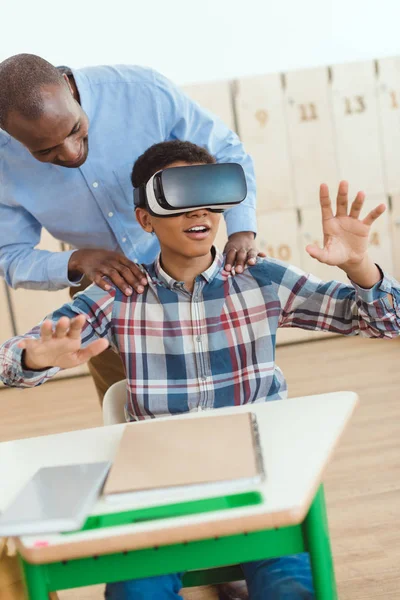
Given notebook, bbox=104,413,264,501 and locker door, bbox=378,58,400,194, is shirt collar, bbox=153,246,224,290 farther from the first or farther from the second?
locker door, bbox=378,58,400,194

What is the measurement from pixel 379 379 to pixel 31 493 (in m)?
2.74

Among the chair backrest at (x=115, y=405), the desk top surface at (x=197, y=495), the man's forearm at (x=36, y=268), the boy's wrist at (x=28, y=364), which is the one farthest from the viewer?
the man's forearm at (x=36, y=268)

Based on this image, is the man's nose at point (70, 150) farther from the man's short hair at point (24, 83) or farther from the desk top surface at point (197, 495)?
the desk top surface at point (197, 495)

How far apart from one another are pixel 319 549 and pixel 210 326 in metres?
0.64

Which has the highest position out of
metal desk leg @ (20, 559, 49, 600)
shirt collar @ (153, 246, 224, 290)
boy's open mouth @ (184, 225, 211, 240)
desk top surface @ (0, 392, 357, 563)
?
boy's open mouth @ (184, 225, 211, 240)

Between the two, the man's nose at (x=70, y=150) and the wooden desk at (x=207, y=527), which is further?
the man's nose at (x=70, y=150)

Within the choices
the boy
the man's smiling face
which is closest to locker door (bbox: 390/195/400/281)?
the boy

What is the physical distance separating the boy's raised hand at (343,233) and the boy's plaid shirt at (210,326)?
0.43 ft

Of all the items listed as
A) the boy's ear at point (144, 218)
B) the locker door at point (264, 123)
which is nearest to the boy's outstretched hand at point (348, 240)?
the boy's ear at point (144, 218)

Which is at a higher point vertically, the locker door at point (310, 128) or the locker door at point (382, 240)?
the locker door at point (310, 128)

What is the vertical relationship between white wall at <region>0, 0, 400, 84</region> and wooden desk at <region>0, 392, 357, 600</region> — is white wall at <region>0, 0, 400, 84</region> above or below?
above

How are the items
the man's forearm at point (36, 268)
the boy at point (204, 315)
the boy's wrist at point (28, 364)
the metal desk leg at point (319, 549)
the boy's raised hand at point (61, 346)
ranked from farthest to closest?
the man's forearm at point (36, 268), the boy at point (204, 315), the boy's wrist at point (28, 364), the boy's raised hand at point (61, 346), the metal desk leg at point (319, 549)

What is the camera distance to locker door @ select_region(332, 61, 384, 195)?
4254mm

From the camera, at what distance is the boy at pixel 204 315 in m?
1.42
